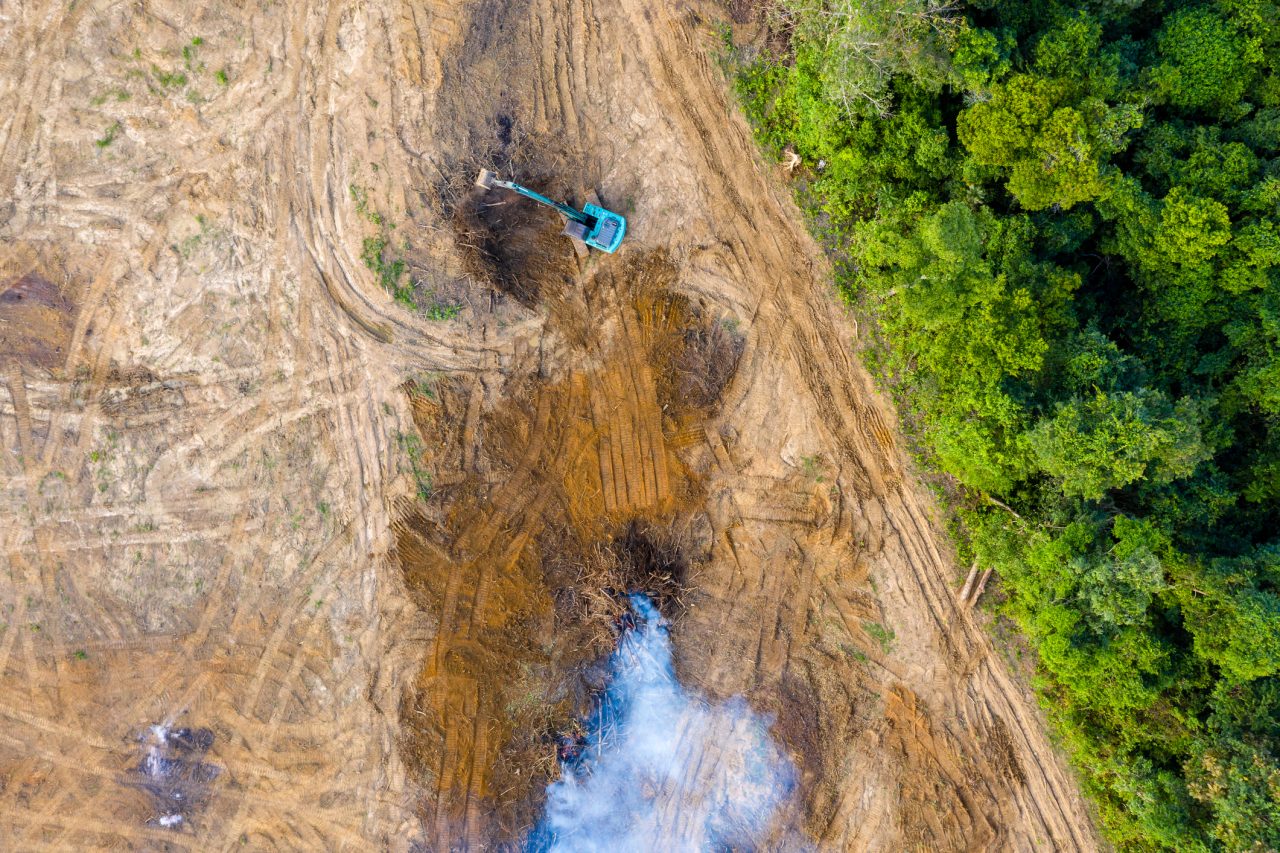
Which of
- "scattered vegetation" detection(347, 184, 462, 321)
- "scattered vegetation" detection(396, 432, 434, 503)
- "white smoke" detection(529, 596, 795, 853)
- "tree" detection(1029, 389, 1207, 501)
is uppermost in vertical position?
"tree" detection(1029, 389, 1207, 501)

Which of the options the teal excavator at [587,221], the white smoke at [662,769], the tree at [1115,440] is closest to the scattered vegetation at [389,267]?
the teal excavator at [587,221]

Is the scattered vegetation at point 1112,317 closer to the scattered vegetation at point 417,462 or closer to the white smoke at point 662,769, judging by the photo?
the white smoke at point 662,769

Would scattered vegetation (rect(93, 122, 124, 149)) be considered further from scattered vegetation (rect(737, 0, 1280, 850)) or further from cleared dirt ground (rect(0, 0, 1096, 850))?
scattered vegetation (rect(737, 0, 1280, 850))

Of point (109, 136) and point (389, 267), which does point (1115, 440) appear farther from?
point (109, 136)

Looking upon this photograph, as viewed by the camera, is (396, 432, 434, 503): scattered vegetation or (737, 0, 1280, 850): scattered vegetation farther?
(396, 432, 434, 503): scattered vegetation

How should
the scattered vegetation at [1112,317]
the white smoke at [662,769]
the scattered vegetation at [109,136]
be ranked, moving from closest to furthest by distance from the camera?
1. the scattered vegetation at [1112,317]
2. the scattered vegetation at [109,136]
3. the white smoke at [662,769]

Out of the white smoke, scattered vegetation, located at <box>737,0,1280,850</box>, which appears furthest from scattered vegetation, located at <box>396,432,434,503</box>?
scattered vegetation, located at <box>737,0,1280,850</box>
